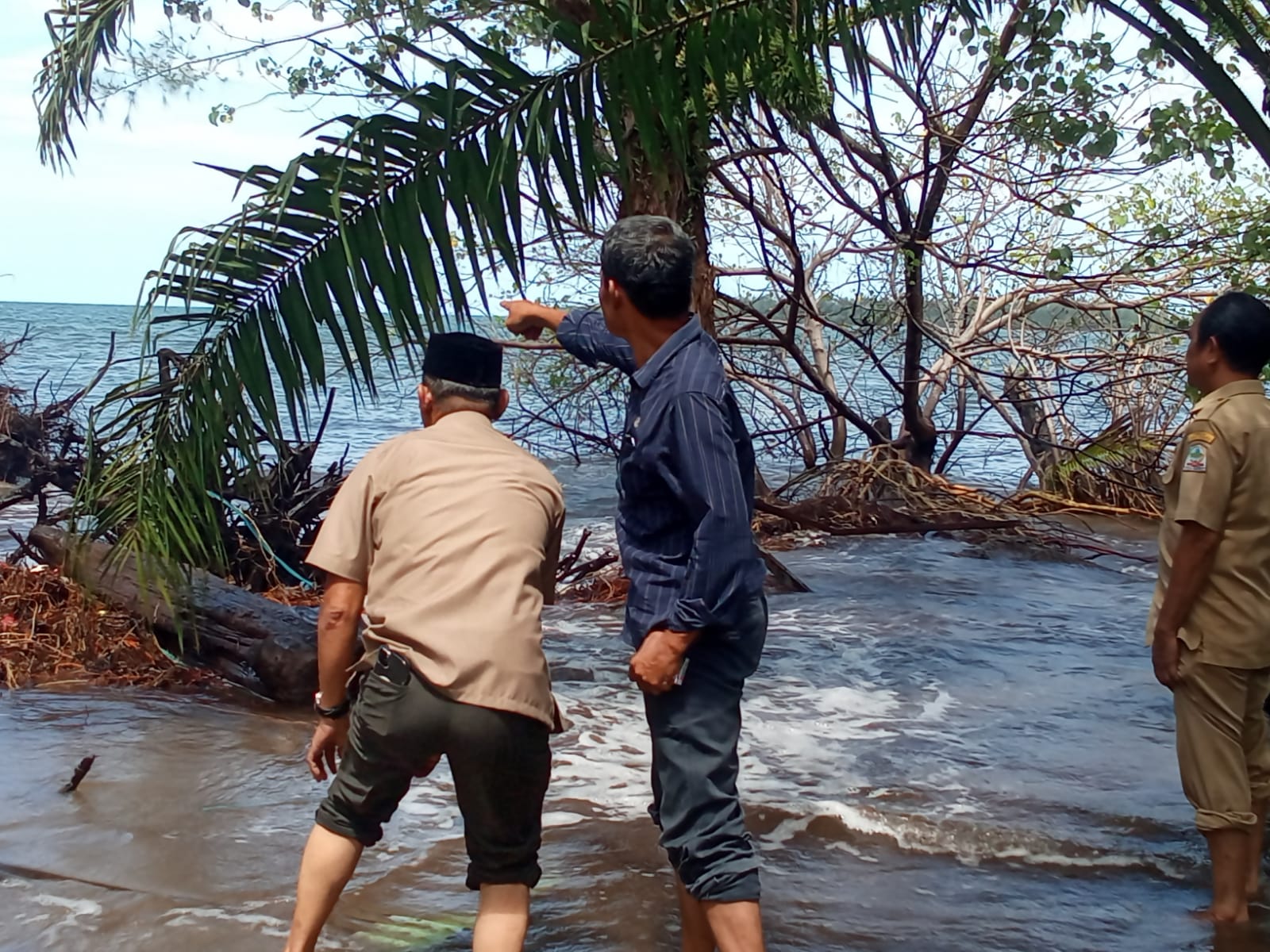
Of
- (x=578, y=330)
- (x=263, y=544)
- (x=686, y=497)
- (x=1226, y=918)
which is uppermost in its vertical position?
(x=578, y=330)

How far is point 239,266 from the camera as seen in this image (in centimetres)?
471

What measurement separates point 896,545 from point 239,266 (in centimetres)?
753

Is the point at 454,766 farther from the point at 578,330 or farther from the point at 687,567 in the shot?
the point at 578,330

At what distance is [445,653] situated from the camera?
10.3ft

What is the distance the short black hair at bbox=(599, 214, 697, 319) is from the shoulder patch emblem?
5.39 ft

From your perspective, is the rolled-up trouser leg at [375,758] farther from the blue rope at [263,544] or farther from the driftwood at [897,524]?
the driftwood at [897,524]

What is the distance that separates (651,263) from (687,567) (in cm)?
73

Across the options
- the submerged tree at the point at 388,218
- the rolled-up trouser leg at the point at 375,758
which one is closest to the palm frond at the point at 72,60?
the submerged tree at the point at 388,218

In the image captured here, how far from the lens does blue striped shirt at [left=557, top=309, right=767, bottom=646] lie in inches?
120

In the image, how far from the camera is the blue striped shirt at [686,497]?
9.98ft

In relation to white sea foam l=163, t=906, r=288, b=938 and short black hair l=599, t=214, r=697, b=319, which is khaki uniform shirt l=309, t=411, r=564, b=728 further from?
white sea foam l=163, t=906, r=288, b=938

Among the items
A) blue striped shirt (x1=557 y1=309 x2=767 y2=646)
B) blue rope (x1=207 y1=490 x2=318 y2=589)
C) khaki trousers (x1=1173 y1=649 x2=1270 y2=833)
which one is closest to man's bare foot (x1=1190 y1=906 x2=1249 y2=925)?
khaki trousers (x1=1173 y1=649 x2=1270 y2=833)

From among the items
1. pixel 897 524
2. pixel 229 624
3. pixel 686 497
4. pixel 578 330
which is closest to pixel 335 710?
pixel 686 497

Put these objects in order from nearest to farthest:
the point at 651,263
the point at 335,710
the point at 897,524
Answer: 1. the point at 651,263
2. the point at 335,710
3. the point at 897,524
